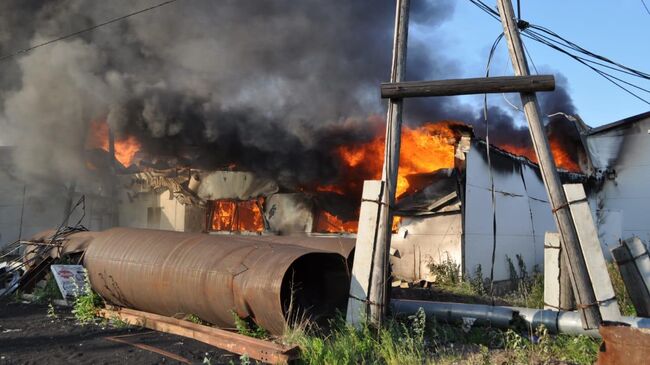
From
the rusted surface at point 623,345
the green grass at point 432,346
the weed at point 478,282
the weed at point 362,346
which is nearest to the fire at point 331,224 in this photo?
the weed at point 478,282

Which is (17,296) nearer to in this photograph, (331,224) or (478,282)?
(331,224)

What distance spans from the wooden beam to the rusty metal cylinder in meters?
2.37

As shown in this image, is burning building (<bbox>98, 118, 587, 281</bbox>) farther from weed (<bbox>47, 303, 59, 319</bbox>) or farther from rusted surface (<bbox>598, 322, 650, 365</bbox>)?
weed (<bbox>47, 303, 59, 319</bbox>)

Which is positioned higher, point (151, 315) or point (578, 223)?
point (578, 223)

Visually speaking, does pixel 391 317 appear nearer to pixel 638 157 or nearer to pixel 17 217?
pixel 638 157

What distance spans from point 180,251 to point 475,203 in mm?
7836

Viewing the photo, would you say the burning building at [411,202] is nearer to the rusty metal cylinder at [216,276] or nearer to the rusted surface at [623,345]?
the rusty metal cylinder at [216,276]

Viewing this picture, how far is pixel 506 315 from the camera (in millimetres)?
6258

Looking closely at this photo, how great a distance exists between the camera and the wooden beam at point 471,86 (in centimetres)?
592

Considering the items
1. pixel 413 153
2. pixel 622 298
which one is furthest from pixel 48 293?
pixel 622 298

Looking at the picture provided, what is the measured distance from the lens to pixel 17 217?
20.4 meters

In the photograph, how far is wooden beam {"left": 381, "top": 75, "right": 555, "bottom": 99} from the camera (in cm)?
592

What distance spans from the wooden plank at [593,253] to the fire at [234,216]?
1259 centimetres

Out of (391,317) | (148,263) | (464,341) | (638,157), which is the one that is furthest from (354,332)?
(638,157)
